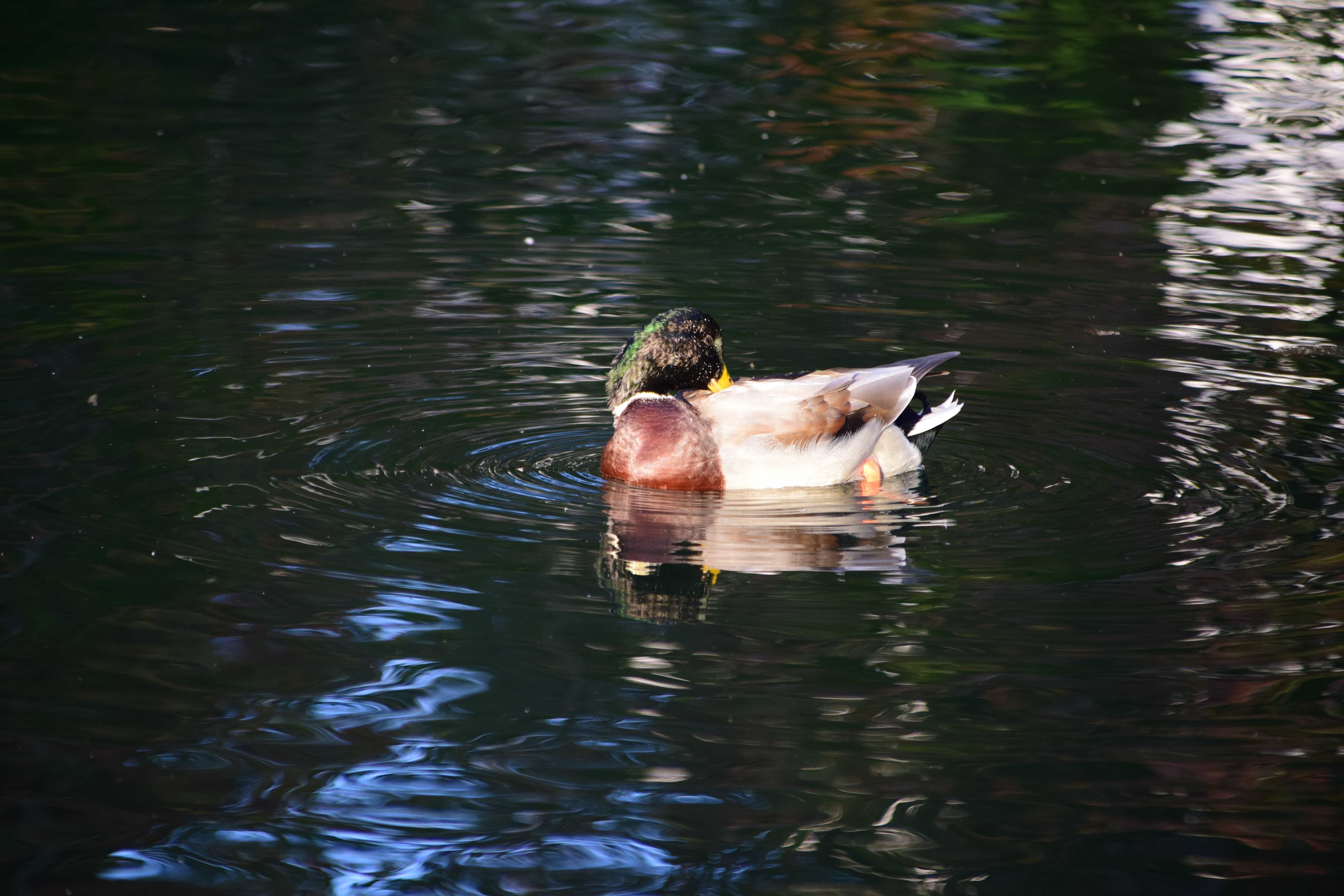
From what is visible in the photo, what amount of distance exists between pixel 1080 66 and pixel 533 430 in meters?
11.8

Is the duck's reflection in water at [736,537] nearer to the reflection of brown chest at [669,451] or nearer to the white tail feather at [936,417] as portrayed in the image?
the reflection of brown chest at [669,451]

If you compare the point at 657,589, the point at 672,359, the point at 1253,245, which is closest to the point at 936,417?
the point at 672,359

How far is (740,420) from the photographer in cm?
662

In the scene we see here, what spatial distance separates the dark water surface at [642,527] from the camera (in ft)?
13.1

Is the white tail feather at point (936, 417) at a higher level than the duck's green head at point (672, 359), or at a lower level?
lower

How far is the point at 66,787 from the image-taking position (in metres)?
4.07

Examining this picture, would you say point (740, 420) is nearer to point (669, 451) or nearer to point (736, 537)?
point (669, 451)

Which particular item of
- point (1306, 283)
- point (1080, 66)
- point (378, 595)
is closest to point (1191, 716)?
point (378, 595)

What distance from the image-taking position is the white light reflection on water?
23.2 feet

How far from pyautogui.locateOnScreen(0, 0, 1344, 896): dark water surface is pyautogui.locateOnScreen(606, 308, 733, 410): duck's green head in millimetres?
501

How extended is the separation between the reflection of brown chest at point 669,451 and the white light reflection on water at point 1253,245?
203 cm

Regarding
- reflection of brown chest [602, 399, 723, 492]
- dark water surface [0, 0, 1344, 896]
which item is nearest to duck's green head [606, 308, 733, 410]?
reflection of brown chest [602, 399, 723, 492]

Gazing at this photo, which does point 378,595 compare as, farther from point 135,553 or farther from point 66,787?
point 66,787

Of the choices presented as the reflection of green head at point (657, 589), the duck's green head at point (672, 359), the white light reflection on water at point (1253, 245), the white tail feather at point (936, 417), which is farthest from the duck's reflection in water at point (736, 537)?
the white light reflection on water at point (1253, 245)
